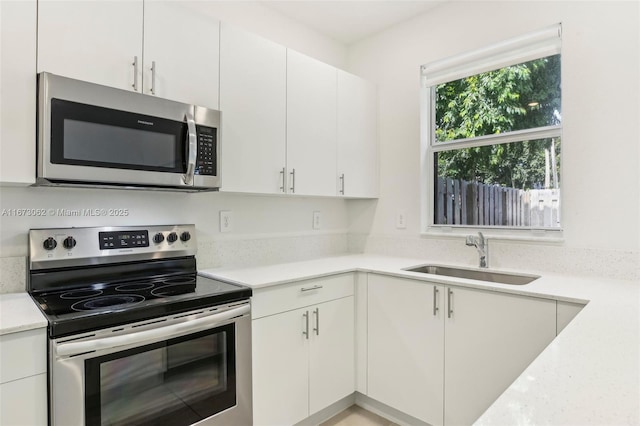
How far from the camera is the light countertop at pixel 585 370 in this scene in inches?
25.3

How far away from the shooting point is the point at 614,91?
1.90 meters

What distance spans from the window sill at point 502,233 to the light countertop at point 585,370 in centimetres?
44

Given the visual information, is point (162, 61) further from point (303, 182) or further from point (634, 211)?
point (634, 211)

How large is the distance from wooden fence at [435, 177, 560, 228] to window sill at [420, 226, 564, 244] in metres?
0.04

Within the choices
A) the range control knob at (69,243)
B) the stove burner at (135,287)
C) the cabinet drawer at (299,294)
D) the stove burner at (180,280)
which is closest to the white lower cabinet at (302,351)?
the cabinet drawer at (299,294)

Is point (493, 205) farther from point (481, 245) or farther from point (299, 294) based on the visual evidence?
point (299, 294)

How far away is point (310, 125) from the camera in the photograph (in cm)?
242

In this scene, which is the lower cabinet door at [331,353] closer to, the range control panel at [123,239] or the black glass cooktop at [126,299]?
the black glass cooktop at [126,299]

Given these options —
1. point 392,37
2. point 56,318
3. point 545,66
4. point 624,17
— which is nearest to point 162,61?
point 56,318

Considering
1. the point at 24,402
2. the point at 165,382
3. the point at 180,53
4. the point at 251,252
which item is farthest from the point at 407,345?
the point at 180,53

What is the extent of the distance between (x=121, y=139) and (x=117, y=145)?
1.2 inches

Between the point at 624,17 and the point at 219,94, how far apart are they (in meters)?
2.08

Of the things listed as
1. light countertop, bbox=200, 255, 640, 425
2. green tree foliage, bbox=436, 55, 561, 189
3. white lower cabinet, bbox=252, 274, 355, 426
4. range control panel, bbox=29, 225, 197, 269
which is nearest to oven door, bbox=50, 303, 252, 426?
white lower cabinet, bbox=252, 274, 355, 426

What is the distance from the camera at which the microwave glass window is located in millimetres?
1471
